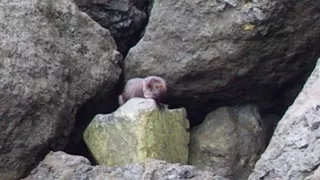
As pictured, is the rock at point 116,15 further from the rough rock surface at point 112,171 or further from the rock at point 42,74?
the rough rock surface at point 112,171

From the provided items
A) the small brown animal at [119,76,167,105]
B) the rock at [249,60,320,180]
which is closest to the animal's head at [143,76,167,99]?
the small brown animal at [119,76,167,105]

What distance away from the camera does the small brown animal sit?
116 inches

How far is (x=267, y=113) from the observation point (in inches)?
129

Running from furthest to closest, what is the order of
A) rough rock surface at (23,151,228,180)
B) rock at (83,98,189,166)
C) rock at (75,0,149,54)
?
1. rock at (75,0,149,54)
2. rock at (83,98,189,166)
3. rough rock surface at (23,151,228,180)

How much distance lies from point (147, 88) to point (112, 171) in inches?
24.0

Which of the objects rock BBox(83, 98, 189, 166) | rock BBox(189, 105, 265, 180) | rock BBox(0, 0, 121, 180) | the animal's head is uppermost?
rock BBox(0, 0, 121, 180)

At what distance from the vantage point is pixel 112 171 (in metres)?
2.43

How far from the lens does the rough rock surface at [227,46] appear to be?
2.88m

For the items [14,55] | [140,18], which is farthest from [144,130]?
[140,18]

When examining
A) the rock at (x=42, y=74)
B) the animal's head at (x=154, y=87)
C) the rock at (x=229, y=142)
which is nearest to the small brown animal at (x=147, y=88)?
the animal's head at (x=154, y=87)

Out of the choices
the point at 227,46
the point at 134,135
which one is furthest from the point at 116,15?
the point at 134,135

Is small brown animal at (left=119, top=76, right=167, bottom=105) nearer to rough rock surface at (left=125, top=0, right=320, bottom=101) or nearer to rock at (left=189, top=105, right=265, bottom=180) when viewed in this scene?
rough rock surface at (left=125, top=0, right=320, bottom=101)

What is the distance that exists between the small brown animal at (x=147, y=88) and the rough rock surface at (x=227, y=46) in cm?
8

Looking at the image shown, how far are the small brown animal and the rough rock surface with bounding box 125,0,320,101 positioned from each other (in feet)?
0.25
